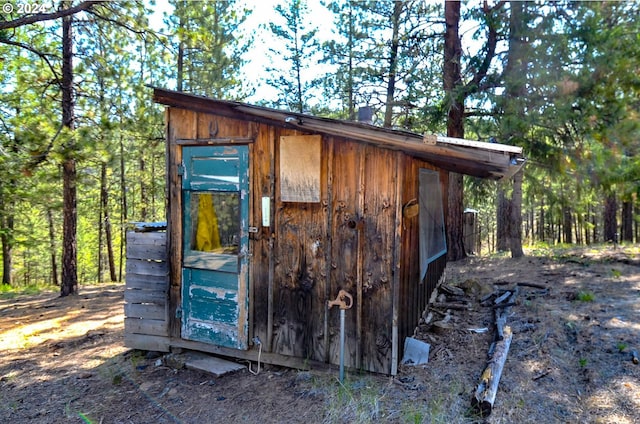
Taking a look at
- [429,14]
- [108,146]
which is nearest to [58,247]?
[108,146]

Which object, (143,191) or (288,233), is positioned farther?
(143,191)

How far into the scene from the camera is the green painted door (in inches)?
165

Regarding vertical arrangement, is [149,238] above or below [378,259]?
above

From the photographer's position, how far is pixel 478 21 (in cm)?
848

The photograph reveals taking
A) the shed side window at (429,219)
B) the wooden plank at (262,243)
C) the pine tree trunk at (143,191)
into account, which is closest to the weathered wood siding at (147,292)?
the wooden plank at (262,243)

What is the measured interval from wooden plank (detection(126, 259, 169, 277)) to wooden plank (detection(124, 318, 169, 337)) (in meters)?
0.58

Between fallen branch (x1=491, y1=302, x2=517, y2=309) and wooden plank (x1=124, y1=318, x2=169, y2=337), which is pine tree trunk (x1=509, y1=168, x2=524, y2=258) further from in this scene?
wooden plank (x1=124, y1=318, x2=169, y2=337)

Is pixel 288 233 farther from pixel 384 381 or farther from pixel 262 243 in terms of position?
pixel 384 381

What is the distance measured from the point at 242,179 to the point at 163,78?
9.62m

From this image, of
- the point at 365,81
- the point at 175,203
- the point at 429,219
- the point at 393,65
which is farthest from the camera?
the point at 365,81

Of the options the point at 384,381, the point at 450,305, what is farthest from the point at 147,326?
the point at 450,305

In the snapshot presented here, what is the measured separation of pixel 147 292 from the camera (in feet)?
15.3

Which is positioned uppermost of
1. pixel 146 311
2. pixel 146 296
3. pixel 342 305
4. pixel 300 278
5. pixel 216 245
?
pixel 216 245

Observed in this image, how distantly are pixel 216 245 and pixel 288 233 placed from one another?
2.92 ft
